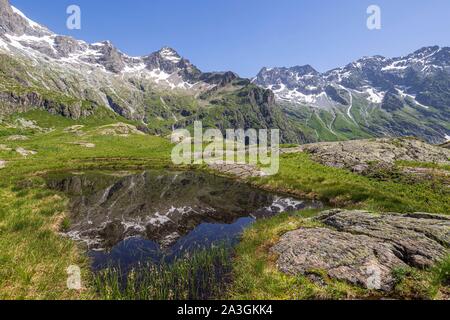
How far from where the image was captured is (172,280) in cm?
1525

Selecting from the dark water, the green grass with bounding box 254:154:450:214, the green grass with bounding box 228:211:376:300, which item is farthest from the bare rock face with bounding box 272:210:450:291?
the green grass with bounding box 254:154:450:214

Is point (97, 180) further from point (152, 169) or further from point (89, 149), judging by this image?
point (89, 149)

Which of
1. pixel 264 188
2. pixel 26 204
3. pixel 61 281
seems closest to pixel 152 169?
pixel 264 188

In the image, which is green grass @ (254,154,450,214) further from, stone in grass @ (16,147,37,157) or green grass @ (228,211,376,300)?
stone in grass @ (16,147,37,157)

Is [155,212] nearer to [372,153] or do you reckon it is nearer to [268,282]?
[268,282]

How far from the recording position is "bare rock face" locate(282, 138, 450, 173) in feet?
168

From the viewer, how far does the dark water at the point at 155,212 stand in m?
20.3

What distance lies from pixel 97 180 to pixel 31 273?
108 ft

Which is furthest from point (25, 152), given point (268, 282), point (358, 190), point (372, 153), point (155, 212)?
point (372, 153)

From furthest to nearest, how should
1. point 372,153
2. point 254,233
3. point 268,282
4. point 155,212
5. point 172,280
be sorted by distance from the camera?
point 372,153 < point 155,212 < point 254,233 < point 172,280 < point 268,282

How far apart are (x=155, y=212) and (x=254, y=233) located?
39.3 ft

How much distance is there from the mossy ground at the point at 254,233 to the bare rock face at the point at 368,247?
2.62 ft

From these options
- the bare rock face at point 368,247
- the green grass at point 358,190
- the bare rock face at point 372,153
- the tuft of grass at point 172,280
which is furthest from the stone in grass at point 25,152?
the bare rock face at point 368,247
